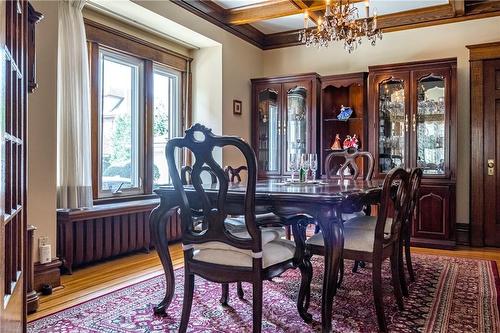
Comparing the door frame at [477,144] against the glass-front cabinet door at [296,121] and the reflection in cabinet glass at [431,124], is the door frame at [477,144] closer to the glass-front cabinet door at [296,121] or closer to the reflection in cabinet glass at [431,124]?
the reflection in cabinet glass at [431,124]

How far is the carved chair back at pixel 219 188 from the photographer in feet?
5.91

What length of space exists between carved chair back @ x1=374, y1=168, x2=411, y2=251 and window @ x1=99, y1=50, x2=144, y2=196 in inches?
109

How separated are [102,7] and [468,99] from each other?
401 cm

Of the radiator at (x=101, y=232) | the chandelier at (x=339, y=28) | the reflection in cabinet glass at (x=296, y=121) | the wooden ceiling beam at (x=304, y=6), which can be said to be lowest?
the radiator at (x=101, y=232)

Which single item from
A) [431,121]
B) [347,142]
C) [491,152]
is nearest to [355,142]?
[347,142]

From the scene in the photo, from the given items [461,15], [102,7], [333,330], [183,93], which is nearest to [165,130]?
[183,93]

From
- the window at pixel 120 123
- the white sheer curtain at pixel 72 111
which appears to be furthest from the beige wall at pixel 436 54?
the white sheer curtain at pixel 72 111

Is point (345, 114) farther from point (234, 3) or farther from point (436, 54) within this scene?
point (234, 3)

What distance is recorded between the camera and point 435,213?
433cm

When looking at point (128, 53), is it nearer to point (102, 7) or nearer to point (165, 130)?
point (102, 7)

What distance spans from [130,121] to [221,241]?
2766 mm

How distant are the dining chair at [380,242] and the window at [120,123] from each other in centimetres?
244

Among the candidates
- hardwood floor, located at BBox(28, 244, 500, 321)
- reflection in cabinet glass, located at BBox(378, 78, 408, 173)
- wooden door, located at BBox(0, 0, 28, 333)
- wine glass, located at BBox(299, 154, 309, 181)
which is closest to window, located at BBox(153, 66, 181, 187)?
hardwood floor, located at BBox(28, 244, 500, 321)

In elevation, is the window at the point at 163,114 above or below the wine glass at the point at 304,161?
above
